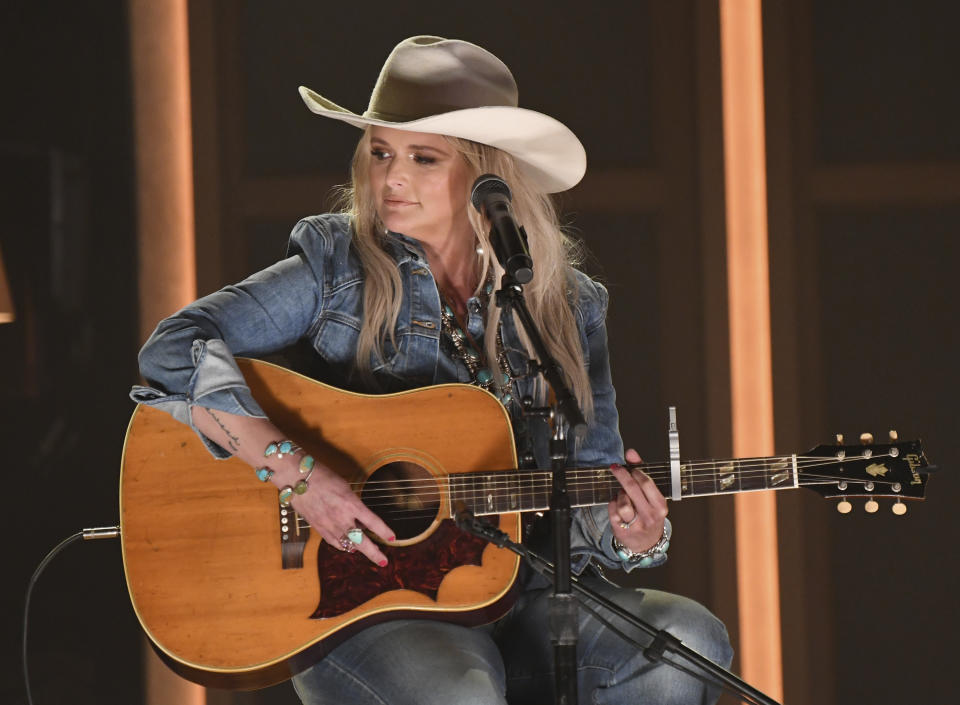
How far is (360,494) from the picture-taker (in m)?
2.12

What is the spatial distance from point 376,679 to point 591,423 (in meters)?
0.80

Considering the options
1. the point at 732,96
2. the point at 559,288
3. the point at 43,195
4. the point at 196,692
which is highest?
the point at 732,96

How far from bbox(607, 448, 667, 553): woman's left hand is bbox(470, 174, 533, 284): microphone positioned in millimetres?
561

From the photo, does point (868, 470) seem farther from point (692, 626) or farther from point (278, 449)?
point (278, 449)

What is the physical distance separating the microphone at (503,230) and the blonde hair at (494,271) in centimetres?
48

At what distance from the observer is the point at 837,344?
3.62m

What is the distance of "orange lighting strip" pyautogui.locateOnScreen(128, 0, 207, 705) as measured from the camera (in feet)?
11.0

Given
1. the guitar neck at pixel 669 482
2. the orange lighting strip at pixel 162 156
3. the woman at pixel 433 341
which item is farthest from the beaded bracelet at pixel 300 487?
the orange lighting strip at pixel 162 156

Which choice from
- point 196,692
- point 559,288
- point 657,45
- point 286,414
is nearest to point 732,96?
point 657,45

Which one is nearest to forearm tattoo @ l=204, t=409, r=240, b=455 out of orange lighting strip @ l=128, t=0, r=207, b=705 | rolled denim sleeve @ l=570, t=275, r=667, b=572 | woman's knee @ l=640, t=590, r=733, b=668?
rolled denim sleeve @ l=570, t=275, r=667, b=572

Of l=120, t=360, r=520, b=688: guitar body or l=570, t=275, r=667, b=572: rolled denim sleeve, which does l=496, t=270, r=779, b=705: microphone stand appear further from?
l=570, t=275, r=667, b=572: rolled denim sleeve

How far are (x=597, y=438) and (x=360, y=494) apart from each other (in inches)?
24.3

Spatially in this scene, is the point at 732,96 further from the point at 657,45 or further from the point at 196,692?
the point at 196,692

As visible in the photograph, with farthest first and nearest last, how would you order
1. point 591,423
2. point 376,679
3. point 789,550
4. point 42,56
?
point 789,550
point 42,56
point 591,423
point 376,679
